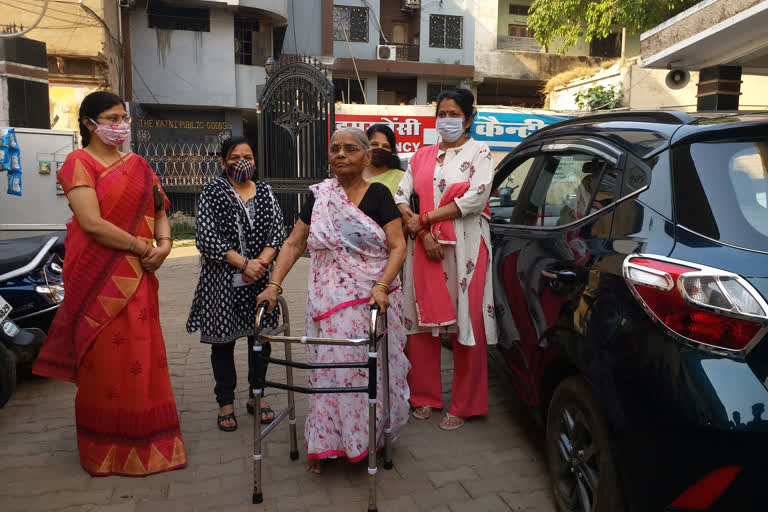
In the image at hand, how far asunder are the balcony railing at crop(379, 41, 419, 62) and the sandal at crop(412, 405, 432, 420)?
2119 centimetres

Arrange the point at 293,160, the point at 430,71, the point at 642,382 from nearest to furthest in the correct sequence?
the point at 642,382, the point at 293,160, the point at 430,71

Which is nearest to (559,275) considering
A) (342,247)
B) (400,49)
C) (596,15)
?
(342,247)

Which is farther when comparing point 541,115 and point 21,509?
point 541,115

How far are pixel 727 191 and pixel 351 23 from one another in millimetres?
22213

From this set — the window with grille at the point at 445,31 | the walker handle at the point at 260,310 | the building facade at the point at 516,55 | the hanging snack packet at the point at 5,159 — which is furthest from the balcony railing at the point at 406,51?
the walker handle at the point at 260,310

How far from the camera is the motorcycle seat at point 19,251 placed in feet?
13.3

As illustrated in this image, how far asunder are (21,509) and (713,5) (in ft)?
26.8

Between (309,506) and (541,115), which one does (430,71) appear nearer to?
(541,115)

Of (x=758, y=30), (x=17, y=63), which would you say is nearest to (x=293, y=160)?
(x=17, y=63)

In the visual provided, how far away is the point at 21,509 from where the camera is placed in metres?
2.73

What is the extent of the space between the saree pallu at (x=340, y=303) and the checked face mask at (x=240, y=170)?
715 millimetres

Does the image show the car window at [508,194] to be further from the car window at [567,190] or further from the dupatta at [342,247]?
the dupatta at [342,247]

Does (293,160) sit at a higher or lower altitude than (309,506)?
higher

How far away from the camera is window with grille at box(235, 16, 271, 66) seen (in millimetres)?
19094
